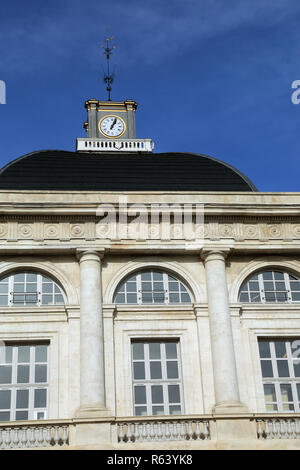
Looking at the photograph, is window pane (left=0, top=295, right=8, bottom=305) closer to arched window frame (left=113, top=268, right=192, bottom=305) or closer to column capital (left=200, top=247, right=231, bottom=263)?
arched window frame (left=113, top=268, right=192, bottom=305)

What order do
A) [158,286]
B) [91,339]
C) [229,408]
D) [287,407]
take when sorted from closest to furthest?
[229,408] → [91,339] → [287,407] → [158,286]

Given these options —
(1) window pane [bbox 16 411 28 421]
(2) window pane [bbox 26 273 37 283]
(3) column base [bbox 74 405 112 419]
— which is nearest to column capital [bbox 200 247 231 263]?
(2) window pane [bbox 26 273 37 283]

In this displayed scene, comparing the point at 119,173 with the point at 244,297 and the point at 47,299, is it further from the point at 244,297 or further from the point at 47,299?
the point at 244,297

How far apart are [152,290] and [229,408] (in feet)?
14.7

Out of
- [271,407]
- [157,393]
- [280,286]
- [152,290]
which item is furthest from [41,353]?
[280,286]

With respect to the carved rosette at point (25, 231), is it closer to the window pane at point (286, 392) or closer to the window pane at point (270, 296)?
the window pane at point (270, 296)

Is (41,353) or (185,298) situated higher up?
(185,298)

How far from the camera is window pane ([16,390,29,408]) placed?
21141mm

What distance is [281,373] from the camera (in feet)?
73.0

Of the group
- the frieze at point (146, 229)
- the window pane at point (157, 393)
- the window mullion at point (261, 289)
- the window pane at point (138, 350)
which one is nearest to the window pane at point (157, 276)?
the frieze at point (146, 229)

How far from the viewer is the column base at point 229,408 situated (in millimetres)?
20656
